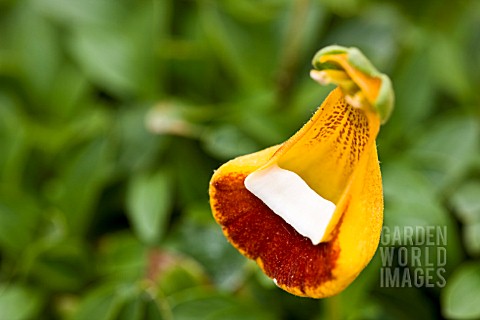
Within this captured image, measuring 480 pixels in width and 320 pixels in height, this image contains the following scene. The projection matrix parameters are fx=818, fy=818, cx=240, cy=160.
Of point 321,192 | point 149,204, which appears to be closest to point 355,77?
point 321,192

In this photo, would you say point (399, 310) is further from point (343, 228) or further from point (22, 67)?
point (22, 67)

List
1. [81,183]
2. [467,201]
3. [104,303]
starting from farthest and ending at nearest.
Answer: [81,183] → [467,201] → [104,303]

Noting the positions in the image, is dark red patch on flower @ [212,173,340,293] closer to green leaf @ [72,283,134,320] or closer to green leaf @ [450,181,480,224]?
green leaf @ [72,283,134,320]

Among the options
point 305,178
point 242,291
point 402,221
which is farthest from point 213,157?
point 305,178

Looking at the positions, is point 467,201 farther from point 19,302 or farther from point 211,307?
point 19,302

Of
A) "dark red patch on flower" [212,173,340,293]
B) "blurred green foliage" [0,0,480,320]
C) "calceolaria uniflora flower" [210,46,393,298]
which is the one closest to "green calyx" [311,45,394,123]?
"calceolaria uniflora flower" [210,46,393,298]

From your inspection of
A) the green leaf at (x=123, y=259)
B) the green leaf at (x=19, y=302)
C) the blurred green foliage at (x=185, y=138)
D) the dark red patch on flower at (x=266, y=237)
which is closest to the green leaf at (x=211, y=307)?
the blurred green foliage at (x=185, y=138)
